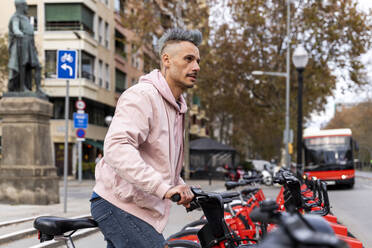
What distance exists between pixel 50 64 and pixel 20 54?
23.0 metres

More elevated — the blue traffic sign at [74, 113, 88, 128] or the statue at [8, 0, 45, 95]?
the statue at [8, 0, 45, 95]

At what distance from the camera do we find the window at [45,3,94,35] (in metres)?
37.5

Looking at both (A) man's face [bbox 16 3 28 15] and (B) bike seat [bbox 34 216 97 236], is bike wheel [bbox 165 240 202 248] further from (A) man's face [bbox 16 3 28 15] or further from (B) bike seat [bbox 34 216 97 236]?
(A) man's face [bbox 16 3 28 15]

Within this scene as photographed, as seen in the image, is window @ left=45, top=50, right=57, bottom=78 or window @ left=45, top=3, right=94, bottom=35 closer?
window @ left=45, top=50, right=57, bottom=78

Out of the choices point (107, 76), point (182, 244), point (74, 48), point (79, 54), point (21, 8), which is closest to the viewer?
point (182, 244)

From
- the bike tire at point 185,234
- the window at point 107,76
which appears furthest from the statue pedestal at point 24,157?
the window at point 107,76

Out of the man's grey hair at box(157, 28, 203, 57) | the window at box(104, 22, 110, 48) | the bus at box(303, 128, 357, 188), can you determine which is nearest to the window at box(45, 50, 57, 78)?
the window at box(104, 22, 110, 48)

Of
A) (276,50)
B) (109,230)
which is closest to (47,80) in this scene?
(276,50)

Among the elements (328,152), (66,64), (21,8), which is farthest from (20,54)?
(328,152)

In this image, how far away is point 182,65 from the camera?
3090mm

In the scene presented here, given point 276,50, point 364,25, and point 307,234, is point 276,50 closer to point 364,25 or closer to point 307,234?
point 364,25

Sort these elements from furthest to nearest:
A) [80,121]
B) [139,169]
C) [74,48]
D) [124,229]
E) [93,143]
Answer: [93,143] < [74,48] < [80,121] < [124,229] < [139,169]

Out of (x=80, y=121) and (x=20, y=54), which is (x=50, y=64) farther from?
(x=20, y=54)

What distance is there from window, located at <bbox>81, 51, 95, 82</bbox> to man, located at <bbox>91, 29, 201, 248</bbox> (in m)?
36.5
